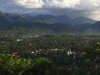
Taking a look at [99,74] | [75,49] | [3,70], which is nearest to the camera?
[3,70]

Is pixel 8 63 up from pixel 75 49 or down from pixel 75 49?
up

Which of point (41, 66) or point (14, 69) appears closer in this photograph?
point (14, 69)

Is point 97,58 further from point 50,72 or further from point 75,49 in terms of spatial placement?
point 75,49

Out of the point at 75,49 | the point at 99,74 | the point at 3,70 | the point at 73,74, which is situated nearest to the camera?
the point at 73,74

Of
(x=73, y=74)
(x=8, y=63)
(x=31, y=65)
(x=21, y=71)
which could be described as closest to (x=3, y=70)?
(x=8, y=63)

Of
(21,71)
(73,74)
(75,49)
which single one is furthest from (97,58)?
(75,49)

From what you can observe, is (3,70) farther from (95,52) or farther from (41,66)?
(95,52)

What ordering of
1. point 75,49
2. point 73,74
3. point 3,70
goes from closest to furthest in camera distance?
1. point 73,74
2. point 3,70
3. point 75,49

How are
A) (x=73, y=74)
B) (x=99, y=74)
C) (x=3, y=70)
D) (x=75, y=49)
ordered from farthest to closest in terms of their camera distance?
(x=75, y=49) < (x=99, y=74) < (x=3, y=70) < (x=73, y=74)

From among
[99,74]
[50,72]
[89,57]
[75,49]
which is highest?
[89,57]
